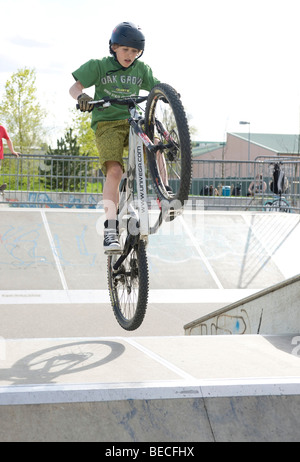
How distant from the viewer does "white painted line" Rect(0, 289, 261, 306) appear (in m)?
8.73

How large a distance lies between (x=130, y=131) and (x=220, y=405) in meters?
2.52

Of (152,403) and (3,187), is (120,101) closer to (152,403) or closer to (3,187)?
(152,403)

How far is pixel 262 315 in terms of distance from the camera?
18.4 feet

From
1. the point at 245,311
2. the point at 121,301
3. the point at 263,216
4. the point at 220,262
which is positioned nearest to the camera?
the point at 121,301

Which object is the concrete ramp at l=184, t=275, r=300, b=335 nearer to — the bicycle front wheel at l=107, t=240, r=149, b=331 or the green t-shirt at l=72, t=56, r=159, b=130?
the bicycle front wheel at l=107, t=240, r=149, b=331

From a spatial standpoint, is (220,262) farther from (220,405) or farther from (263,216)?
(220,405)

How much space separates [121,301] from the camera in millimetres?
5438

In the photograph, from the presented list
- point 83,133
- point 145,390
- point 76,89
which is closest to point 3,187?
point 76,89

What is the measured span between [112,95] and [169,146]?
941 mm

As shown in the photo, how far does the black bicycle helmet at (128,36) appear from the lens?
14.8 ft

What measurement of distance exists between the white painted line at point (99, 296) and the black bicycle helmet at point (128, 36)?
4.89m

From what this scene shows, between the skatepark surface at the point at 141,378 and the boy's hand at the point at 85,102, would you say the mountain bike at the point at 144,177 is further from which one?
the skatepark surface at the point at 141,378

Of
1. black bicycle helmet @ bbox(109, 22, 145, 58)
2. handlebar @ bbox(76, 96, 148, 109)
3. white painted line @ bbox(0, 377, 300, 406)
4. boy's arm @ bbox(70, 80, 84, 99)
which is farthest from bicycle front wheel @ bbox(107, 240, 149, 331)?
white painted line @ bbox(0, 377, 300, 406)
